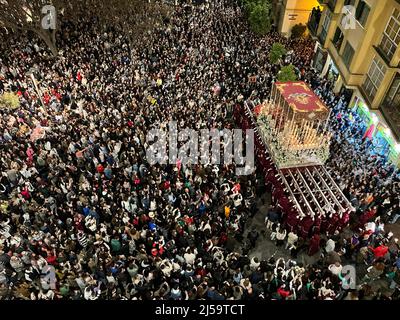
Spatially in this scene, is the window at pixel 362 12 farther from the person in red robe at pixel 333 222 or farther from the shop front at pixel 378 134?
the person in red robe at pixel 333 222

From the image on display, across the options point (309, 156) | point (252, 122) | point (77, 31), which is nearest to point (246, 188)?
point (309, 156)

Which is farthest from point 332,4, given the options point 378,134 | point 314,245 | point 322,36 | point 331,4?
point 314,245

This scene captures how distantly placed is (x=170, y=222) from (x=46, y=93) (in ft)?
40.8

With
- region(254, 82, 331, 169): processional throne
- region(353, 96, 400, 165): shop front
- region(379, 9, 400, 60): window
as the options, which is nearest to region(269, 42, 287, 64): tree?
region(353, 96, 400, 165): shop front

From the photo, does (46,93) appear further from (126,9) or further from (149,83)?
(126,9)

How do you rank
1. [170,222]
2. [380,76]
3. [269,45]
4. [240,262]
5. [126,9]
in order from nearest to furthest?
[240,262]
[170,222]
[380,76]
[126,9]
[269,45]

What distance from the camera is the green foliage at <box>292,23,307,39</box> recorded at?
2823cm

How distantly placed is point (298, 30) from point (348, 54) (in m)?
8.20

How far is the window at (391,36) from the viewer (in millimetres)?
17047

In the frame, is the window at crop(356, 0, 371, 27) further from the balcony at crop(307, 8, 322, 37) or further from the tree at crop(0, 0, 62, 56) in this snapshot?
the tree at crop(0, 0, 62, 56)

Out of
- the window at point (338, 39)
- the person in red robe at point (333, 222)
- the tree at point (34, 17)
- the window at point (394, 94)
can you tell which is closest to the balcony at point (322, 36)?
the window at point (338, 39)

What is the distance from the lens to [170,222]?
1366 centimetres

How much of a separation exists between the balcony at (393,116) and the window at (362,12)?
512 centimetres
